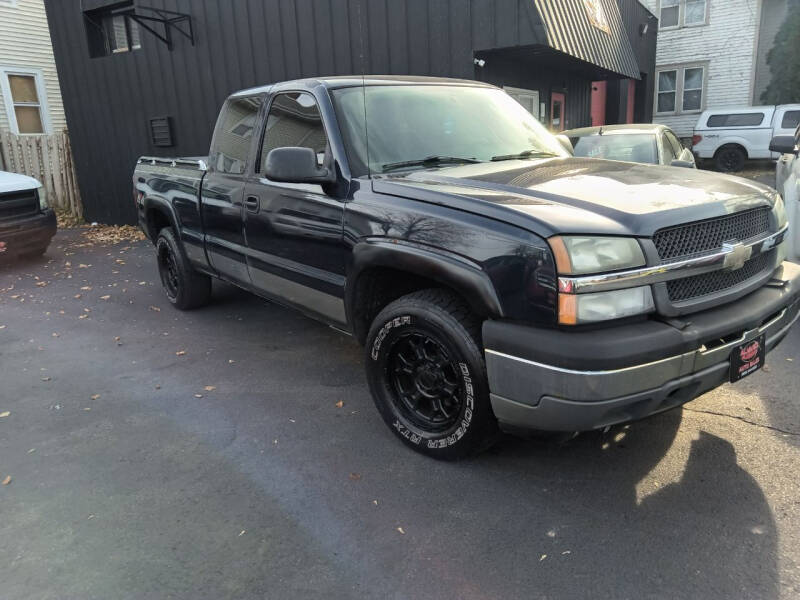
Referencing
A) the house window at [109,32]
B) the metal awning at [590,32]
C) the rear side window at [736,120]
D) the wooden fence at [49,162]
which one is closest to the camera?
the metal awning at [590,32]

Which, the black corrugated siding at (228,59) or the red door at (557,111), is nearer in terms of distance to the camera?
the black corrugated siding at (228,59)

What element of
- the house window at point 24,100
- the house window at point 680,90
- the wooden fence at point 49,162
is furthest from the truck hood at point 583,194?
the house window at point 680,90

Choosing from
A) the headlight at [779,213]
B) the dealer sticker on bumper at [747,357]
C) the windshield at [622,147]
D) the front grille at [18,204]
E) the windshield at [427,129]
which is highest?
the windshield at [427,129]

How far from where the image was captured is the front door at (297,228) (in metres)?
3.37

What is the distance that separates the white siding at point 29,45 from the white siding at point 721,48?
734 inches

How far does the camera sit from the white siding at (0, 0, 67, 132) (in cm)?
1586

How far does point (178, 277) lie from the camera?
5.64 meters

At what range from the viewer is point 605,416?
227 centimetres

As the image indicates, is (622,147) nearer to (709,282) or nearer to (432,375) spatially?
(709,282)

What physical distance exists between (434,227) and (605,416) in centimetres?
105

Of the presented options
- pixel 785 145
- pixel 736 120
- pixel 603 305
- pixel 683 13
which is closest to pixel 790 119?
pixel 736 120

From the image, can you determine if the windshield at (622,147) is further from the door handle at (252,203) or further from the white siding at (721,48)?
the white siding at (721,48)

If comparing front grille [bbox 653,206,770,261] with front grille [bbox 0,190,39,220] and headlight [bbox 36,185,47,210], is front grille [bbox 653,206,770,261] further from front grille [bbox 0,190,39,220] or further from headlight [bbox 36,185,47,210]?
headlight [bbox 36,185,47,210]

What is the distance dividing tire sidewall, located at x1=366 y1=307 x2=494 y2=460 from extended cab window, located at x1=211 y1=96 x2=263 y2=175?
192cm
